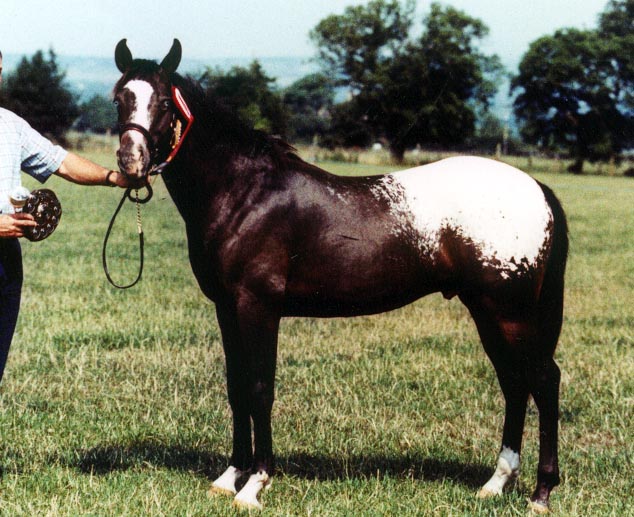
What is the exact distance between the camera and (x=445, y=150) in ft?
244

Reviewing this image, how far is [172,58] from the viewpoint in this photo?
4559 mm

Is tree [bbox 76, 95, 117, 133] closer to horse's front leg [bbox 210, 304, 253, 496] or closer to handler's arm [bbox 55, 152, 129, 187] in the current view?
handler's arm [bbox 55, 152, 129, 187]

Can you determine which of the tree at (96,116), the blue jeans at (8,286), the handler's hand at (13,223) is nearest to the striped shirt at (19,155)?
the handler's hand at (13,223)

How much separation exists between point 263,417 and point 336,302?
0.83 metres

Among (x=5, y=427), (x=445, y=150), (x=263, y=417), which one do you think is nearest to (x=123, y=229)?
(x=5, y=427)

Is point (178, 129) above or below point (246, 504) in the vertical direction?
above

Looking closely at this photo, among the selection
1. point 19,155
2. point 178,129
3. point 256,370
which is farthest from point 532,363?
point 19,155

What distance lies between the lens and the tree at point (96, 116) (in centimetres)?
6736

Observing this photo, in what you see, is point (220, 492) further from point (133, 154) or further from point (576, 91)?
point (576, 91)

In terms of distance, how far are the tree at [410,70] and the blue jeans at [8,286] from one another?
63.0m

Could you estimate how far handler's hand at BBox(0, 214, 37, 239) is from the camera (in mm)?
4496

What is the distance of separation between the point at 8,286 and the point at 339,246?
2.05m

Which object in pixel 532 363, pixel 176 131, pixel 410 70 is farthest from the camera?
pixel 410 70

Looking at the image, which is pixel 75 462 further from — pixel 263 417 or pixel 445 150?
pixel 445 150
